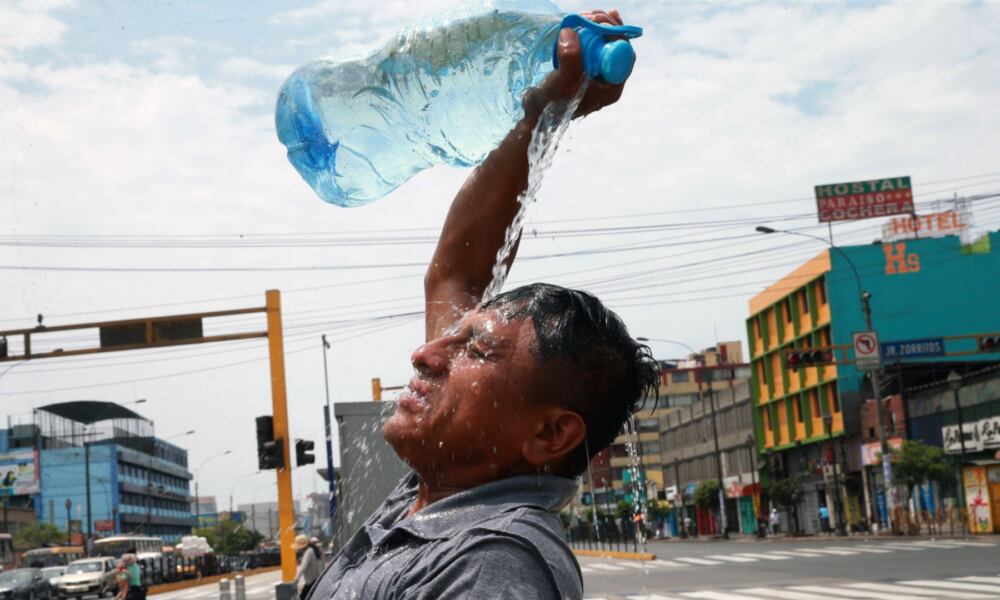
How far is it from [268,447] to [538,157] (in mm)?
15146

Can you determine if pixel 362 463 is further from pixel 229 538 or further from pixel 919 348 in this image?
pixel 229 538

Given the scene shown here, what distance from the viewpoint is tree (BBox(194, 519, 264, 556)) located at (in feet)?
292

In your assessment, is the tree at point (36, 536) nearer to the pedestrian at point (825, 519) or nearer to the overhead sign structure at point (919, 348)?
the pedestrian at point (825, 519)

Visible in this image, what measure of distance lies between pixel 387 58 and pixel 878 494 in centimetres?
5173

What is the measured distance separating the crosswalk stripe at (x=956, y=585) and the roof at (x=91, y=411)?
188ft

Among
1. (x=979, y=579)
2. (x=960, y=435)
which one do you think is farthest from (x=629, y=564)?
(x=979, y=579)

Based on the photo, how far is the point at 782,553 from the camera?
115 ft

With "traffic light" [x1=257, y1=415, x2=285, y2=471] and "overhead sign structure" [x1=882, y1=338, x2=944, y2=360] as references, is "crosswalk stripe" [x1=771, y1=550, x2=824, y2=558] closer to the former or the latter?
"overhead sign structure" [x1=882, y1=338, x2=944, y2=360]

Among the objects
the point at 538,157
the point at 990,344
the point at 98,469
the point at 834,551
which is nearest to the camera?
the point at 538,157

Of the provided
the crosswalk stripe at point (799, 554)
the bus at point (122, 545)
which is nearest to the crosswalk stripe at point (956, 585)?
the crosswalk stripe at point (799, 554)

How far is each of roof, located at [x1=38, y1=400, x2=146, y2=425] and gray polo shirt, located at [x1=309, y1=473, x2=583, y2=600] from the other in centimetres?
7103

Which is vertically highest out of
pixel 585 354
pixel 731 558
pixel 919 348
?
pixel 919 348

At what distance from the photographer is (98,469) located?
94.1m

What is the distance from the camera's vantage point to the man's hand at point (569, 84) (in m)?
2.20
